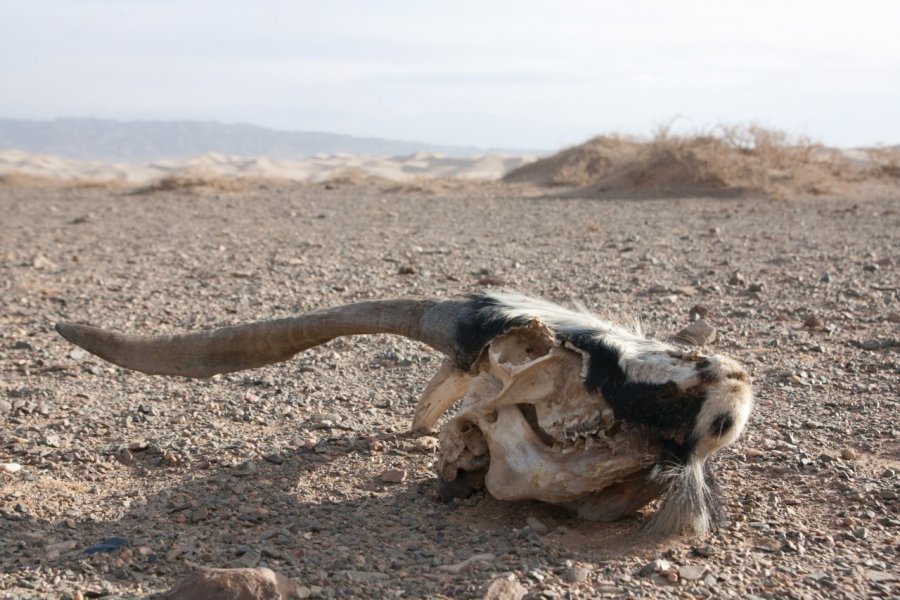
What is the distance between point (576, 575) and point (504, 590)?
284 mm

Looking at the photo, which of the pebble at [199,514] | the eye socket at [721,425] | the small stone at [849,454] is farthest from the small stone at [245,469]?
the small stone at [849,454]

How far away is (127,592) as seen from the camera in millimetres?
3098

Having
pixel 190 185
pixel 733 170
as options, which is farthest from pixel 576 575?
pixel 190 185

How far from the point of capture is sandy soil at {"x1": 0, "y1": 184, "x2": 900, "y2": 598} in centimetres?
327

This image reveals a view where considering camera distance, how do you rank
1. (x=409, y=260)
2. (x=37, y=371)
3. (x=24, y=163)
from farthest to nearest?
(x=24, y=163)
(x=409, y=260)
(x=37, y=371)

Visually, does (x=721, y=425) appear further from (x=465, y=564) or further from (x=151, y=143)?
(x=151, y=143)

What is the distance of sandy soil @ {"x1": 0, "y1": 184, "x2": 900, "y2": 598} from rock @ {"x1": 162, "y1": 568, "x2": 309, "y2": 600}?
0.63ft

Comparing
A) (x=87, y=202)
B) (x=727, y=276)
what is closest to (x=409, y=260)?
(x=727, y=276)

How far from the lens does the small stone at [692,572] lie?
315cm

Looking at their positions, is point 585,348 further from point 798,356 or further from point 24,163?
point 24,163

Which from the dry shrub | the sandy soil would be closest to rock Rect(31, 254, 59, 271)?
the sandy soil

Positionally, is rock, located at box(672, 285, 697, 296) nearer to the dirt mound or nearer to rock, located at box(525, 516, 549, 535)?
rock, located at box(525, 516, 549, 535)

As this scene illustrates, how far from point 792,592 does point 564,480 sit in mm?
837

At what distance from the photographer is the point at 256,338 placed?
412 cm
